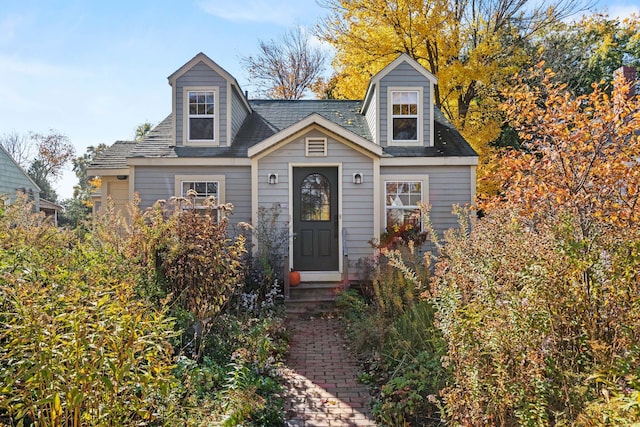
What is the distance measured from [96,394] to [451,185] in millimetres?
8576

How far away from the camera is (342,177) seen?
9.27 metres

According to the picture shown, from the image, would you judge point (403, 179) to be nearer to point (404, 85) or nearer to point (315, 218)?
point (315, 218)

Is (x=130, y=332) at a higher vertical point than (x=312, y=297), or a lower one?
higher

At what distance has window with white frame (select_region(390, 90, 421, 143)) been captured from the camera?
10016 mm

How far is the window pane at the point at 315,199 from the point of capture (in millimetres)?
9508

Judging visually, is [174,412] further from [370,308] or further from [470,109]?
[470,109]

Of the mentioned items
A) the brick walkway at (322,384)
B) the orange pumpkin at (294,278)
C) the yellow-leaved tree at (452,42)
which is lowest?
the brick walkway at (322,384)

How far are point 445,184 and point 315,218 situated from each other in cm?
299

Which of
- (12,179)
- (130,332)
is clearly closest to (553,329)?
(130,332)

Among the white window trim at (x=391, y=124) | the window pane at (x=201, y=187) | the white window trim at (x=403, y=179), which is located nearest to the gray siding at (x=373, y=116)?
the white window trim at (x=391, y=124)

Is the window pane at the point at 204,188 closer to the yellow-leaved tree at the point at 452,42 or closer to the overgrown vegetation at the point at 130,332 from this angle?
the overgrown vegetation at the point at 130,332

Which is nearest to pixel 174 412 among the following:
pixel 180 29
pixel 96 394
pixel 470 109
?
pixel 96 394

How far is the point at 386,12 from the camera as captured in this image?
43.6ft

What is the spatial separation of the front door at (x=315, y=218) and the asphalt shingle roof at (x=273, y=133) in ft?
4.74
